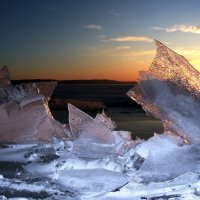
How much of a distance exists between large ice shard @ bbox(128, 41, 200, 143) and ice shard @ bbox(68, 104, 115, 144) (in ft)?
1.95

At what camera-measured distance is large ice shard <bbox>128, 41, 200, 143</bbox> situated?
479cm

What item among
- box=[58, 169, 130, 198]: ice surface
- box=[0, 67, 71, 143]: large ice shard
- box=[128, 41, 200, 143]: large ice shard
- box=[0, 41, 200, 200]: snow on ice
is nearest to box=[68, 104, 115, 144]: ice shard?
box=[0, 41, 200, 200]: snow on ice

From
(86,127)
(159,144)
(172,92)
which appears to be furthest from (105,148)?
(172,92)

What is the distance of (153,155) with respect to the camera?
4.15m

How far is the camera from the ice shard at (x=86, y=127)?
4977mm

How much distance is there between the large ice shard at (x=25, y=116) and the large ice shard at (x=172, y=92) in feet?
5.53

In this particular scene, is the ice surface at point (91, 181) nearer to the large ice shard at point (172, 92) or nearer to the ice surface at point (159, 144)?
the ice surface at point (159, 144)

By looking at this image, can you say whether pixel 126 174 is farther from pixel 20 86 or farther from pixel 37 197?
pixel 20 86

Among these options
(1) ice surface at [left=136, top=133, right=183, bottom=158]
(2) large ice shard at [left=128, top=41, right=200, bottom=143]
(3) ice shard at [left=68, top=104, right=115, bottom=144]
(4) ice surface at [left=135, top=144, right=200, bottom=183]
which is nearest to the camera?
(4) ice surface at [left=135, top=144, right=200, bottom=183]

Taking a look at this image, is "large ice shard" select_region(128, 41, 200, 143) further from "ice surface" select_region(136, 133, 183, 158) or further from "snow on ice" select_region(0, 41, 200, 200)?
"ice surface" select_region(136, 133, 183, 158)

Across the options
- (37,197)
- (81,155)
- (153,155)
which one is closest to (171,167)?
(153,155)

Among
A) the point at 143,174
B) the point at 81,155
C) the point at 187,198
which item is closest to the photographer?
the point at 187,198

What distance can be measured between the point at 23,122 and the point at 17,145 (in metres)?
0.47

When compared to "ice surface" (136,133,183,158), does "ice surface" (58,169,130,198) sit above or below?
below
